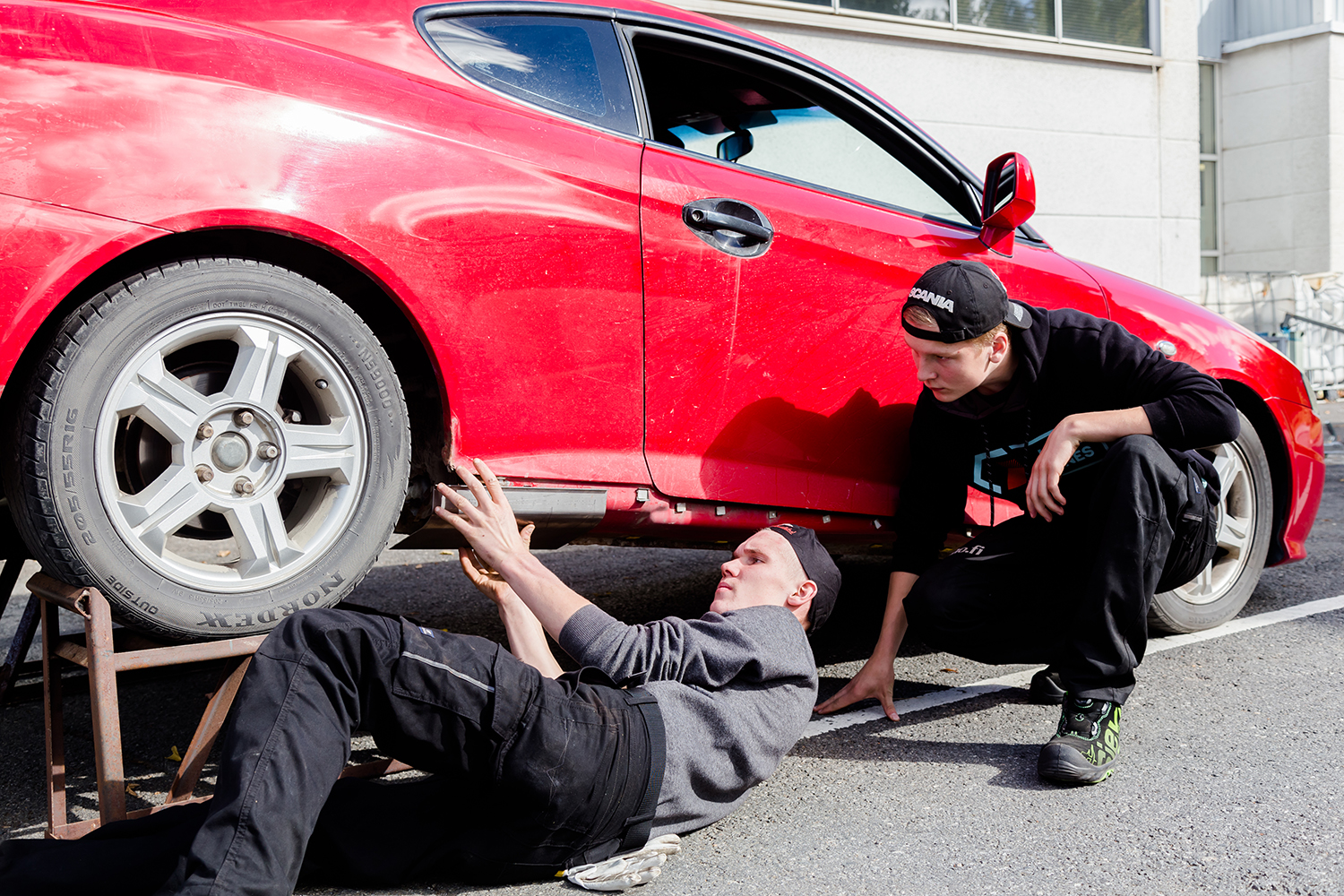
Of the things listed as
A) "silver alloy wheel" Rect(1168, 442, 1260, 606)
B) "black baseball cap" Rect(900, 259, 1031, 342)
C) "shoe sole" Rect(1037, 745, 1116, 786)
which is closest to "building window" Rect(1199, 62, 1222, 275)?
"silver alloy wheel" Rect(1168, 442, 1260, 606)

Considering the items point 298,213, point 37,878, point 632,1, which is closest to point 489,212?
point 298,213

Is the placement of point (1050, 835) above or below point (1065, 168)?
below

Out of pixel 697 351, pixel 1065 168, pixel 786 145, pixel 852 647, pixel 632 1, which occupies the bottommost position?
pixel 852 647

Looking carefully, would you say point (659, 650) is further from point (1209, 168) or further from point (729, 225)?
point (1209, 168)

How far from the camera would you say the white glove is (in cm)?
203

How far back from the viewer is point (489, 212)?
8.11ft

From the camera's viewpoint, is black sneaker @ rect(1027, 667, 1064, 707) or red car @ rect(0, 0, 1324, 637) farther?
black sneaker @ rect(1027, 667, 1064, 707)

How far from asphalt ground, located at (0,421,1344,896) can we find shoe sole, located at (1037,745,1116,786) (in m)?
0.03

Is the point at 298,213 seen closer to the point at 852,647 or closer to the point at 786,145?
the point at 786,145

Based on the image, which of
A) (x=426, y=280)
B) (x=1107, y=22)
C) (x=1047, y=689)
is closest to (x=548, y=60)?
(x=426, y=280)

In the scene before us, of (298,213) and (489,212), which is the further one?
(489,212)

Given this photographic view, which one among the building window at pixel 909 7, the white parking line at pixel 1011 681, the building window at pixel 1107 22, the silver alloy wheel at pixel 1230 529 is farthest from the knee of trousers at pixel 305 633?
the building window at pixel 1107 22

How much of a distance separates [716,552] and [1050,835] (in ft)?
10.9

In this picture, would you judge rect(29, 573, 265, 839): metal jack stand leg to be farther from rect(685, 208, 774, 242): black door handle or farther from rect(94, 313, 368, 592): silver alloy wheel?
rect(685, 208, 774, 242): black door handle
